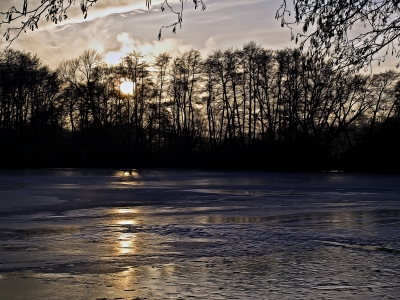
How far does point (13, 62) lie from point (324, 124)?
28.5 meters

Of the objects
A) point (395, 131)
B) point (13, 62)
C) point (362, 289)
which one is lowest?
point (362, 289)

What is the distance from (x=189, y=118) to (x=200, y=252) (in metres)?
53.1

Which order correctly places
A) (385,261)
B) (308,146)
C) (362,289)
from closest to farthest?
(362,289) < (385,261) < (308,146)

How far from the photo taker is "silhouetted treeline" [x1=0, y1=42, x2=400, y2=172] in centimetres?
5053

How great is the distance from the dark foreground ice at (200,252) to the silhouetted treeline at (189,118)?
35993mm

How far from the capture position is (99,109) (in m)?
60.1

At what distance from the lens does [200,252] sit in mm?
7828

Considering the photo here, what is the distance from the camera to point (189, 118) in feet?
199

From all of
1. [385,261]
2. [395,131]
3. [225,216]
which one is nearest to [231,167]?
[395,131]

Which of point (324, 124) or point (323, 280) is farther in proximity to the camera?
point (324, 124)

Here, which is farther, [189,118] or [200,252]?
[189,118]

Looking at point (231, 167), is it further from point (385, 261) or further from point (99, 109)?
point (385, 261)

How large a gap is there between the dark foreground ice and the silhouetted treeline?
3599cm

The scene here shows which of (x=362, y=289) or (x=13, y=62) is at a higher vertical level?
(x=13, y=62)
